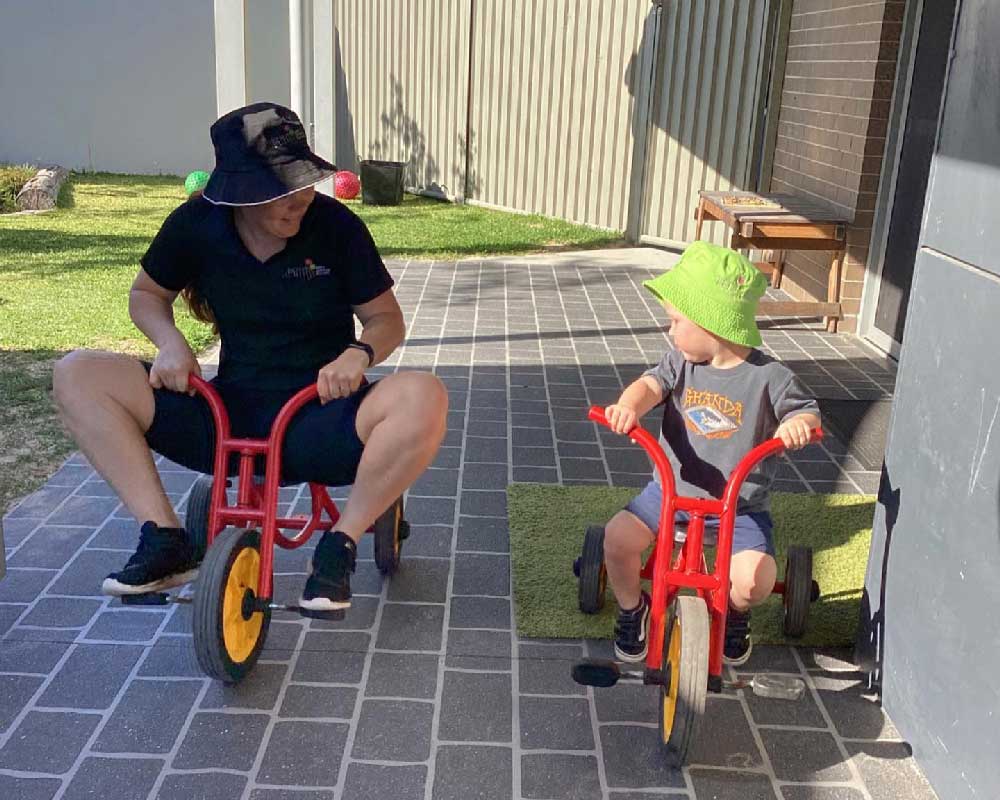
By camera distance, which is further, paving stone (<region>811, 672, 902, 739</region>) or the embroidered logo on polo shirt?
the embroidered logo on polo shirt

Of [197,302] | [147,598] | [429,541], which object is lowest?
[429,541]

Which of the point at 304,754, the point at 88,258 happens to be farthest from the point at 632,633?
the point at 88,258

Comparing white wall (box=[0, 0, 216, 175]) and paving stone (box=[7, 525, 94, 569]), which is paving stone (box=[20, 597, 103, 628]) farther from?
white wall (box=[0, 0, 216, 175])

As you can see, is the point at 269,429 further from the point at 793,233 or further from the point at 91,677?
the point at 793,233

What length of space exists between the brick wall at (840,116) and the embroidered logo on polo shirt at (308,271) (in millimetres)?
4644

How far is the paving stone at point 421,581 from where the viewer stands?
11.1ft

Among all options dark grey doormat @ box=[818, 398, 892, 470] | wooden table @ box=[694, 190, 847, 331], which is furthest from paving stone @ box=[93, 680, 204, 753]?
wooden table @ box=[694, 190, 847, 331]

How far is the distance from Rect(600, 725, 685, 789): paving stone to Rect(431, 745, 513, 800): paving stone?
0.25 m

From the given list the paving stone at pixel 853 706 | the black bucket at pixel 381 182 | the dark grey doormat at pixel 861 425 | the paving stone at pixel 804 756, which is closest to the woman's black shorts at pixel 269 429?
the paving stone at pixel 804 756

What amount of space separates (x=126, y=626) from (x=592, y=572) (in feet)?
4.59

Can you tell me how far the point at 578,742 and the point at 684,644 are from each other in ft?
1.45

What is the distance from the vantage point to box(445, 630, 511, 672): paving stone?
3006mm

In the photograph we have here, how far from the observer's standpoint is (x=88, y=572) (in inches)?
135

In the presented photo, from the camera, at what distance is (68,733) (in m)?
2.62
